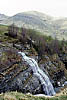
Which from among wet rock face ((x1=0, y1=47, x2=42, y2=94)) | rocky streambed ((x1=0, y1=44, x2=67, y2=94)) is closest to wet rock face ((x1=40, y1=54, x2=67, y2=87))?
rocky streambed ((x1=0, y1=44, x2=67, y2=94))

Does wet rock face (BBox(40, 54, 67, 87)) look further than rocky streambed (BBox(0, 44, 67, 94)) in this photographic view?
Yes

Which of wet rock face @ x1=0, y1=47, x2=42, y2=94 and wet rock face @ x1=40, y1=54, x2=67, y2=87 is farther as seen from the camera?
wet rock face @ x1=40, y1=54, x2=67, y2=87

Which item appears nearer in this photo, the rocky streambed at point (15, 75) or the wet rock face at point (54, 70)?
the rocky streambed at point (15, 75)

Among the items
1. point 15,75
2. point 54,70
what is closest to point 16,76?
point 15,75

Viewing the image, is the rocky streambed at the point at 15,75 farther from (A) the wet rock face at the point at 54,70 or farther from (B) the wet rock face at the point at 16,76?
(A) the wet rock face at the point at 54,70

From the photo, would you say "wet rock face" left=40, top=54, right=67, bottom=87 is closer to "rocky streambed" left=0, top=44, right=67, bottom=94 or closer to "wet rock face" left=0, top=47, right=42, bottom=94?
"rocky streambed" left=0, top=44, right=67, bottom=94

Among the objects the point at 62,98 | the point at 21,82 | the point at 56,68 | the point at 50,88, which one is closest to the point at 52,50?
the point at 56,68

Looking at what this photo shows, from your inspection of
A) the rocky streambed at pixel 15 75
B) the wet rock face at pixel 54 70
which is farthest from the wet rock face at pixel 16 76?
the wet rock face at pixel 54 70

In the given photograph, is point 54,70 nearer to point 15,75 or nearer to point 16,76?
point 16,76

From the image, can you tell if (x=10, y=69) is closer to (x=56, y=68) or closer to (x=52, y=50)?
(x=56, y=68)
